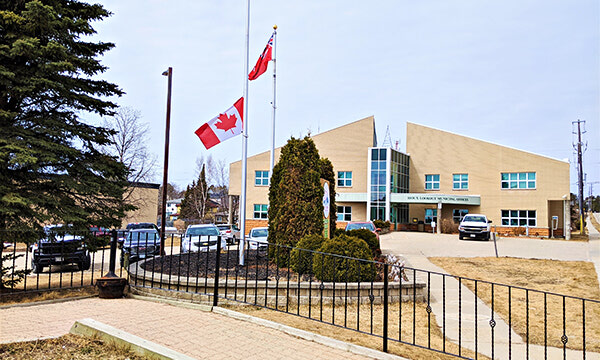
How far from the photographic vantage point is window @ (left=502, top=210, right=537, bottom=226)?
4017 centimetres

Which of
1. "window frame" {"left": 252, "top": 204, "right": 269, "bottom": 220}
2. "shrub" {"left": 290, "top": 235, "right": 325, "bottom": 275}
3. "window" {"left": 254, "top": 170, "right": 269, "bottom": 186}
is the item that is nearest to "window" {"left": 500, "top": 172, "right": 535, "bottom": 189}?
"window" {"left": 254, "top": 170, "right": 269, "bottom": 186}

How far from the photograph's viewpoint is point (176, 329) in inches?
224

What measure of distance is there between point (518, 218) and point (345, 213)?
16.5 meters

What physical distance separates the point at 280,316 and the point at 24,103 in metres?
7.13

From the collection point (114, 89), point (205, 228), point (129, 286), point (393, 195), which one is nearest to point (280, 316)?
point (129, 286)

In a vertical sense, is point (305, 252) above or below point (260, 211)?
below

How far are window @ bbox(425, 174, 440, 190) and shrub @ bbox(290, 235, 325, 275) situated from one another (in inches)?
1502

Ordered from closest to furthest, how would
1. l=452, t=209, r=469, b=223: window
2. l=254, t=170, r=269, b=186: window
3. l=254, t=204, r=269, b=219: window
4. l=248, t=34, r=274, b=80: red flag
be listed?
l=248, t=34, r=274, b=80: red flag, l=452, t=209, r=469, b=223: window, l=254, t=204, r=269, b=219: window, l=254, t=170, r=269, b=186: window

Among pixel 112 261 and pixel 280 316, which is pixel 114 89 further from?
pixel 280 316

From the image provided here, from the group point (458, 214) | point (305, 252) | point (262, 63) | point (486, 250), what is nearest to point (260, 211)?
point (458, 214)

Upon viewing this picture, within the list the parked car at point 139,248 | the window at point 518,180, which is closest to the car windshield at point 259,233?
the parked car at point 139,248

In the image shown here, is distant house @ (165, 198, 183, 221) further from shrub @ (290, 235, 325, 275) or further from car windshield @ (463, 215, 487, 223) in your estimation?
shrub @ (290, 235, 325, 275)

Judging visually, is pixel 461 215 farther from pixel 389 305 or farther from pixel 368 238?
pixel 389 305

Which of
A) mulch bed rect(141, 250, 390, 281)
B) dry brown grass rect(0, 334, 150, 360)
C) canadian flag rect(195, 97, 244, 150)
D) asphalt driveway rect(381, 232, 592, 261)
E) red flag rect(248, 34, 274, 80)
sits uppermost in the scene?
red flag rect(248, 34, 274, 80)
